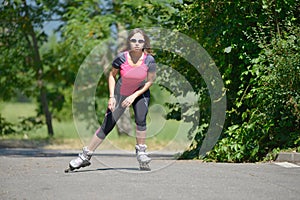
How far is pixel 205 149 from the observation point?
11.5 meters

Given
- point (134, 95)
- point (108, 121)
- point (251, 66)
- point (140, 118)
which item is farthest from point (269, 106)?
point (108, 121)

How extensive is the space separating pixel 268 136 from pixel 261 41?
149 cm

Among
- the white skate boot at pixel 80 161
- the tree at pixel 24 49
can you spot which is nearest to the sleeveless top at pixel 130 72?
the white skate boot at pixel 80 161

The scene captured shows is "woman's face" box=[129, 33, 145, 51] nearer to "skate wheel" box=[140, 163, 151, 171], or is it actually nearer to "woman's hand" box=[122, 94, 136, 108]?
"woman's hand" box=[122, 94, 136, 108]

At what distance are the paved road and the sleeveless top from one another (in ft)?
3.44

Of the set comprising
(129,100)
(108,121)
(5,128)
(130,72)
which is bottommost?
(5,128)

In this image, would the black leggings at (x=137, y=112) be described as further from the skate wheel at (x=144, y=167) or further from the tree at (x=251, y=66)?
the tree at (x=251, y=66)

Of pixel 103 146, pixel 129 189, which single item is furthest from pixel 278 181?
pixel 103 146

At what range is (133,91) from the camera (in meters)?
8.76

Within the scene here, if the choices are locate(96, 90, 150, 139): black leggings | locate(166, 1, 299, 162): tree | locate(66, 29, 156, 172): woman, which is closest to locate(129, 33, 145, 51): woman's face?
locate(66, 29, 156, 172): woman

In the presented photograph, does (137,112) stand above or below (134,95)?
below

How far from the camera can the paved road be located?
22.0 ft

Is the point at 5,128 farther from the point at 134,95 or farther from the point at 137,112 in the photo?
the point at 134,95

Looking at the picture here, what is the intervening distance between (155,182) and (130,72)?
176 cm
